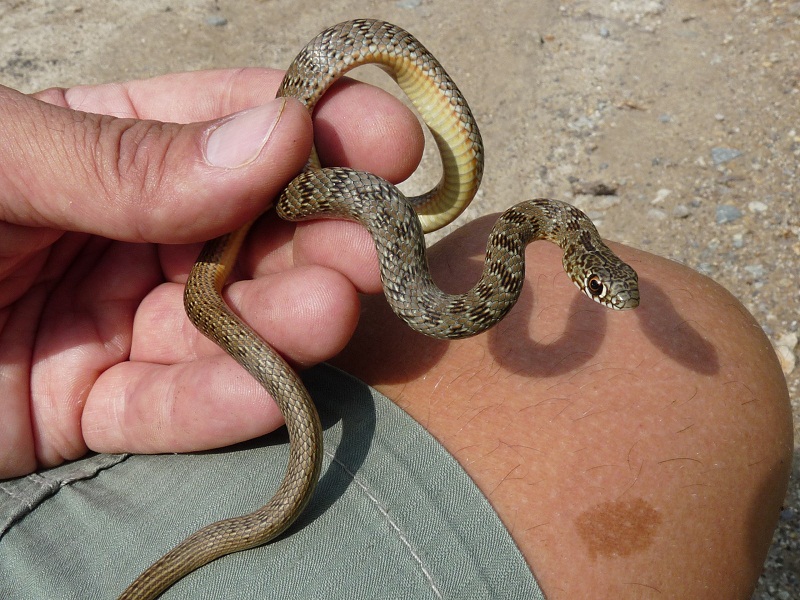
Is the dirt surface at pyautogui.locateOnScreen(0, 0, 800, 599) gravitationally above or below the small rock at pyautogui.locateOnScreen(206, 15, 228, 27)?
below

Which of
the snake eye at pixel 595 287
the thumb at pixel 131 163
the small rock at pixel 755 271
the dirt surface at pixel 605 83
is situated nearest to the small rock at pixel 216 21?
the dirt surface at pixel 605 83

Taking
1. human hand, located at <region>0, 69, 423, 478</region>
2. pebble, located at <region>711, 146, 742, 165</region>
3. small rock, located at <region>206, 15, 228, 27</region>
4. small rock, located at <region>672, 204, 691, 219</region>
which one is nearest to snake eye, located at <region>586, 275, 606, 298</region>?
human hand, located at <region>0, 69, 423, 478</region>

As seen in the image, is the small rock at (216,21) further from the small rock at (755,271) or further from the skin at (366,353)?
the small rock at (755,271)

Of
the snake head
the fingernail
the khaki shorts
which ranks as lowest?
the khaki shorts

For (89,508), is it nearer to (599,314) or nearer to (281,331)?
(281,331)

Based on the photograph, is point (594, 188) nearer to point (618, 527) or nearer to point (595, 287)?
point (595, 287)

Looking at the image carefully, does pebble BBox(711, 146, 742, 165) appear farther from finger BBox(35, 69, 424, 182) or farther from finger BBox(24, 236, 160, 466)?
finger BBox(24, 236, 160, 466)

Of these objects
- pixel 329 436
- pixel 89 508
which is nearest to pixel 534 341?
pixel 329 436
